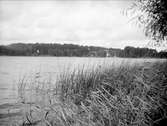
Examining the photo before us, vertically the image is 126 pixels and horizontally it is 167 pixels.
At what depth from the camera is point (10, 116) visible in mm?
4207

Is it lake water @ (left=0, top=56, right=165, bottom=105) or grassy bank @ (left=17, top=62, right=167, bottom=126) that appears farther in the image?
lake water @ (left=0, top=56, right=165, bottom=105)

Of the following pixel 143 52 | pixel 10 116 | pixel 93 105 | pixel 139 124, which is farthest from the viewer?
pixel 143 52

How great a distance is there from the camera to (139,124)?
90.9 inches

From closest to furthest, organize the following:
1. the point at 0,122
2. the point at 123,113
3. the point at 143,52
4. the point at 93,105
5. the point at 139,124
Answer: the point at 139,124, the point at 123,113, the point at 93,105, the point at 0,122, the point at 143,52

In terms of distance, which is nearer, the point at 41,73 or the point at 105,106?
the point at 105,106

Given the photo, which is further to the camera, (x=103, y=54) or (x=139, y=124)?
(x=103, y=54)

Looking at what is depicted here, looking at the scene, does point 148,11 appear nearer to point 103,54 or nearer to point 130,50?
point 130,50

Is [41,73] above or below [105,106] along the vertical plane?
below

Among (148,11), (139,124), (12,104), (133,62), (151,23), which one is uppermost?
(148,11)

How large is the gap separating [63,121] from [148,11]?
7.06 m

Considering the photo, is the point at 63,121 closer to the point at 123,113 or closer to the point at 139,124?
the point at 123,113

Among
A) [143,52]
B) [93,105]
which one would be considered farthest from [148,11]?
[93,105]

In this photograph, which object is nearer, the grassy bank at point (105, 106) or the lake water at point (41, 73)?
the grassy bank at point (105, 106)

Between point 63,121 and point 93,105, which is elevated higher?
point 93,105
